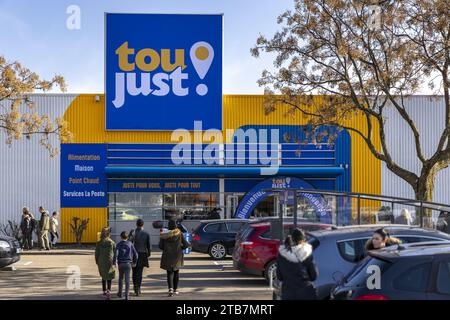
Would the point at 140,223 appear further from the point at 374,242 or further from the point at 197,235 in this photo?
the point at 197,235

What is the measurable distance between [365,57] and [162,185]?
43.9ft

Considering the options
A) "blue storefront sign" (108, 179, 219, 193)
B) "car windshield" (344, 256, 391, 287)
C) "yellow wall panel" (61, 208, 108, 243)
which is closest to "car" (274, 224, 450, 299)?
"car windshield" (344, 256, 391, 287)

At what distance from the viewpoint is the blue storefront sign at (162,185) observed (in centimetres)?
2978

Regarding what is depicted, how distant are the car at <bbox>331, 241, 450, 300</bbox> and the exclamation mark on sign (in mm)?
23043

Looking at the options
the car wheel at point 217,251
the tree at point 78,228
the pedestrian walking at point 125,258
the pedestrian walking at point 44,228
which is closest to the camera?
the pedestrian walking at point 125,258

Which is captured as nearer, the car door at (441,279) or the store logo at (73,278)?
the car door at (441,279)

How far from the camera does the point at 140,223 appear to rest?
563 inches

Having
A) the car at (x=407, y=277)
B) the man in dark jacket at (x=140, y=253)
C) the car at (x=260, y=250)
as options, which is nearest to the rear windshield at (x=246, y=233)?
the car at (x=260, y=250)

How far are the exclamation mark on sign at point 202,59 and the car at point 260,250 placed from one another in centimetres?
1457

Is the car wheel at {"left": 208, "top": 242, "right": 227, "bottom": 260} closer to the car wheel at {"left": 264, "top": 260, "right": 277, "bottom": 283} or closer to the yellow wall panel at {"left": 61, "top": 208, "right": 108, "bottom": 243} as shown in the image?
the car wheel at {"left": 264, "top": 260, "right": 277, "bottom": 283}

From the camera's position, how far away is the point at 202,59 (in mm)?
29797

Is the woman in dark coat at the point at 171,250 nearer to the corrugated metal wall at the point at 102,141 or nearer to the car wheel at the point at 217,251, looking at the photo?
the car wheel at the point at 217,251

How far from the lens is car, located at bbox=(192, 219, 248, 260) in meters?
23.0

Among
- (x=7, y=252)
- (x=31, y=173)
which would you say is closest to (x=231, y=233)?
(x=7, y=252)
